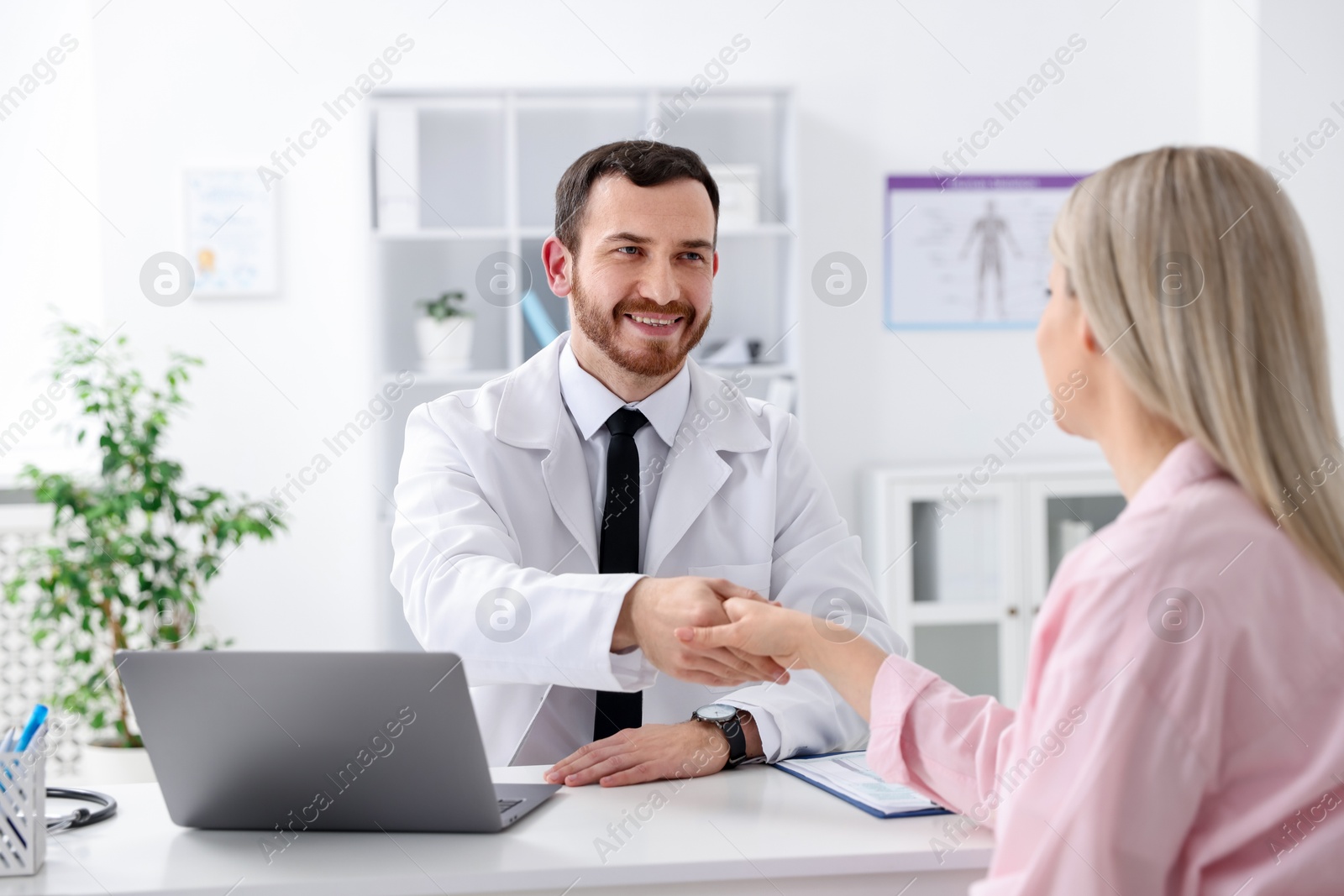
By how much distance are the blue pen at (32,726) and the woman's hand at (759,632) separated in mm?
687

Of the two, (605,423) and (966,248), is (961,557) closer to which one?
(966,248)

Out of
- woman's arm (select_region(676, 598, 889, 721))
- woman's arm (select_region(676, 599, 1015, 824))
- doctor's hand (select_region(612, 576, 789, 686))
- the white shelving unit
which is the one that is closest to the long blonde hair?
woman's arm (select_region(676, 599, 1015, 824))

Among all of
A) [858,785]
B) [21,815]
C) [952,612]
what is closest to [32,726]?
[21,815]

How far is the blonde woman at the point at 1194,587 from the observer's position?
2.79 feet

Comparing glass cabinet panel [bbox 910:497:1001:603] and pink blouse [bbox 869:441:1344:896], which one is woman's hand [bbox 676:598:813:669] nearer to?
pink blouse [bbox 869:441:1344:896]

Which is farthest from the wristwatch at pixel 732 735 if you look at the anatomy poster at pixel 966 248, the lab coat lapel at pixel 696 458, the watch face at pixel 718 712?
the anatomy poster at pixel 966 248

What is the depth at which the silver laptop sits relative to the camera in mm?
1113

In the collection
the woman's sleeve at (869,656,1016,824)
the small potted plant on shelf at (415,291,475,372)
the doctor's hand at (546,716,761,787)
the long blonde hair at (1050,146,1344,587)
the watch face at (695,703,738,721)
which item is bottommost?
the doctor's hand at (546,716,761,787)

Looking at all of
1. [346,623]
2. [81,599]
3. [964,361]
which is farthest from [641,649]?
[964,361]

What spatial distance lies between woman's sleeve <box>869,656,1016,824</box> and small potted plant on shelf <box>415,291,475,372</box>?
259 centimetres

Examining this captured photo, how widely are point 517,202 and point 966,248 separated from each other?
5.06ft

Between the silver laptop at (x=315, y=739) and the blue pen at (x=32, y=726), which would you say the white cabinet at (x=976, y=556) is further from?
the blue pen at (x=32, y=726)

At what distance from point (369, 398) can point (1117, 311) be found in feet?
9.80

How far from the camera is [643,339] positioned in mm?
1957
